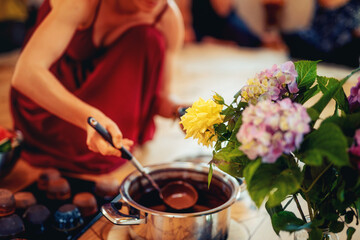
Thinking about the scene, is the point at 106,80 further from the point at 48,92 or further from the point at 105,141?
the point at 105,141

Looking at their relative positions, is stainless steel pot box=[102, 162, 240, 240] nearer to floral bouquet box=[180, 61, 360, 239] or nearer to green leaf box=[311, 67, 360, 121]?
floral bouquet box=[180, 61, 360, 239]

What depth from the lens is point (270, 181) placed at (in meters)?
0.59

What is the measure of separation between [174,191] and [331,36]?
2.46 metres

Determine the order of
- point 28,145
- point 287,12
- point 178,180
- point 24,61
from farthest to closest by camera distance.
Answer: point 287,12
point 28,145
point 24,61
point 178,180

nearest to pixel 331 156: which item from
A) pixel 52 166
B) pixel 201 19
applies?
pixel 52 166

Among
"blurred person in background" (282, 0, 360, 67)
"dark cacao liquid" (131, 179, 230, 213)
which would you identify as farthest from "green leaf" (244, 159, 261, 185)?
"blurred person in background" (282, 0, 360, 67)

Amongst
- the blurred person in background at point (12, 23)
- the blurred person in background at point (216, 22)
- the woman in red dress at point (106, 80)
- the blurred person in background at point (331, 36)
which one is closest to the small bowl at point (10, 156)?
the woman in red dress at point (106, 80)

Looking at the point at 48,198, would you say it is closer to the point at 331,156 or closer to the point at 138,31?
the point at 138,31

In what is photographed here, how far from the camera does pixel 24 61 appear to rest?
1.13 m

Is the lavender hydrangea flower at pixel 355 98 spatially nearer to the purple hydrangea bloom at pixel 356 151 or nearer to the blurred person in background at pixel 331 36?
the purple hydrangea bloom at pixel 356 151

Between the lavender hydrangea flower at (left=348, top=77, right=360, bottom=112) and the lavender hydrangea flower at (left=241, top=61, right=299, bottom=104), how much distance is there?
0.28ft

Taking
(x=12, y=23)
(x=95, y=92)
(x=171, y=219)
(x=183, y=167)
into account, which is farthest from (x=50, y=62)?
(x=12, y=23)

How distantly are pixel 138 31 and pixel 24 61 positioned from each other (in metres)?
0.41

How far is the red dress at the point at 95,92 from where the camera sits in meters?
1.38
